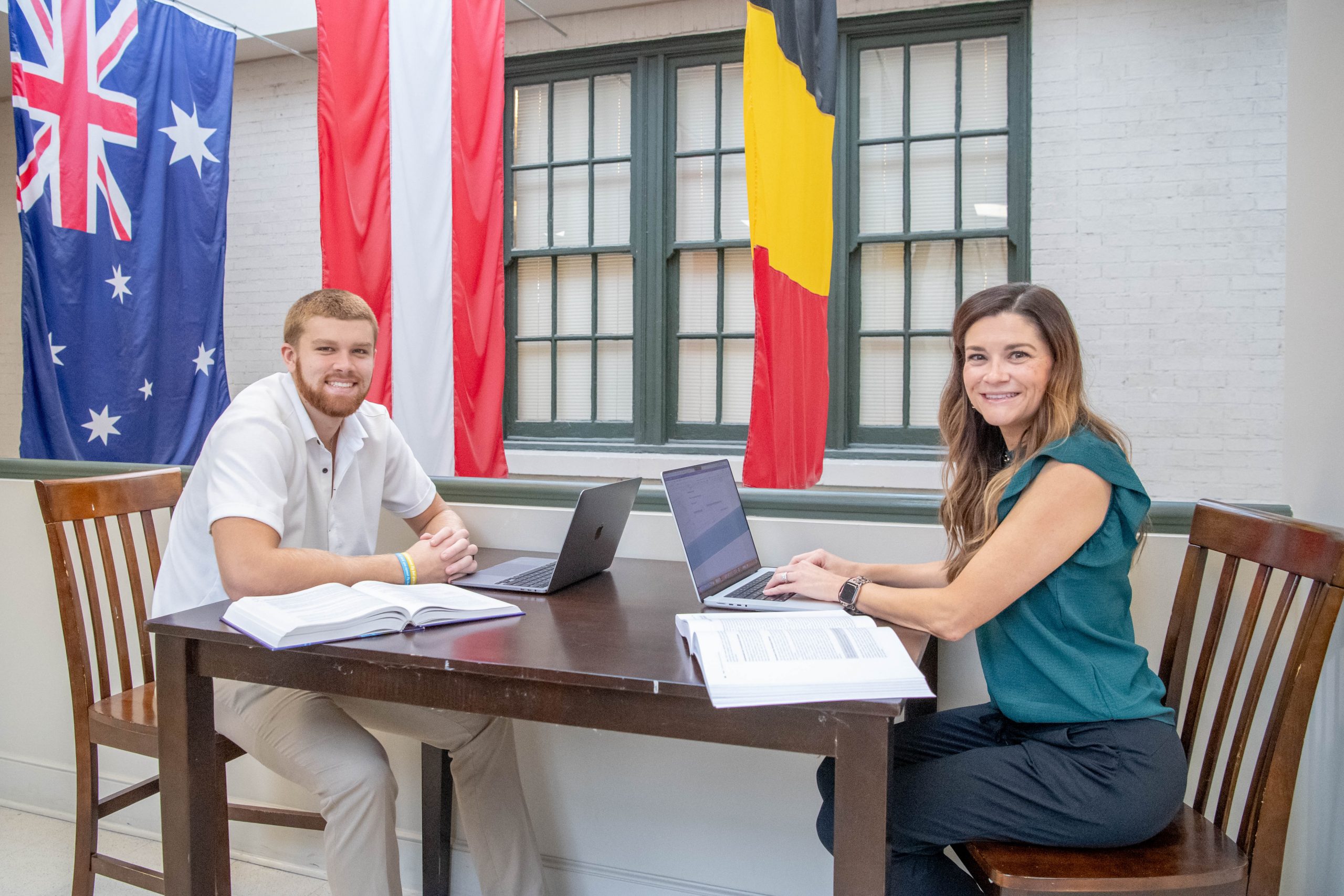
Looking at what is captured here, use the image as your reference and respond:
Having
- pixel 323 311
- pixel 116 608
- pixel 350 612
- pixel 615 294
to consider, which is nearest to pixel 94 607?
Result: pixel 116 608

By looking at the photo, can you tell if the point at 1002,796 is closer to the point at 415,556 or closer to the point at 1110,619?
the point at 1110,619

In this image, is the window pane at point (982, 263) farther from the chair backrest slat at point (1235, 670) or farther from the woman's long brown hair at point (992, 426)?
the chair backrest slat at point (1235, 670)

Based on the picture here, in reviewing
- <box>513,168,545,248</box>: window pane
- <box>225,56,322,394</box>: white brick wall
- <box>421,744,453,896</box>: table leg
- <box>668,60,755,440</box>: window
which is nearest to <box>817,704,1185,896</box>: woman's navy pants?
<box>421,744,453,896</box>: table leg

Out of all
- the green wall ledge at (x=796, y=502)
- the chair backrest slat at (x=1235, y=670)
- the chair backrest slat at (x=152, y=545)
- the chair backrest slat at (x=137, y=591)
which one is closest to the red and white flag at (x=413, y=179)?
the green wall ledge at (x=796, y=502)

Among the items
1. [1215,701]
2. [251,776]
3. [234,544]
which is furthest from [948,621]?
[251,776]

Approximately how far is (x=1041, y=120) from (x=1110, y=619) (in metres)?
3.55

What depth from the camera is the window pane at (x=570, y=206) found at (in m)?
5.11

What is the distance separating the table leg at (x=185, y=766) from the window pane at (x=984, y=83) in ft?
13.9

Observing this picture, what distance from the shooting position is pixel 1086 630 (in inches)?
53.4

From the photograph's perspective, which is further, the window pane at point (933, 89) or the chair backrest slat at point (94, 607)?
the window pane at point (933, 89)

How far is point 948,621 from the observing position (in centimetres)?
136

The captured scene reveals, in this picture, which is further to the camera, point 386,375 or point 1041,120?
point 1041,120

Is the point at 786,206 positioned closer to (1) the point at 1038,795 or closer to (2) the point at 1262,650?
(2) the point at 1262,650

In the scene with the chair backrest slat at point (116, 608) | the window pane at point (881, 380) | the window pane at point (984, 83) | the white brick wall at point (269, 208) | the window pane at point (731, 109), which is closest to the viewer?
the chair backrest slat at point (116, 608)
